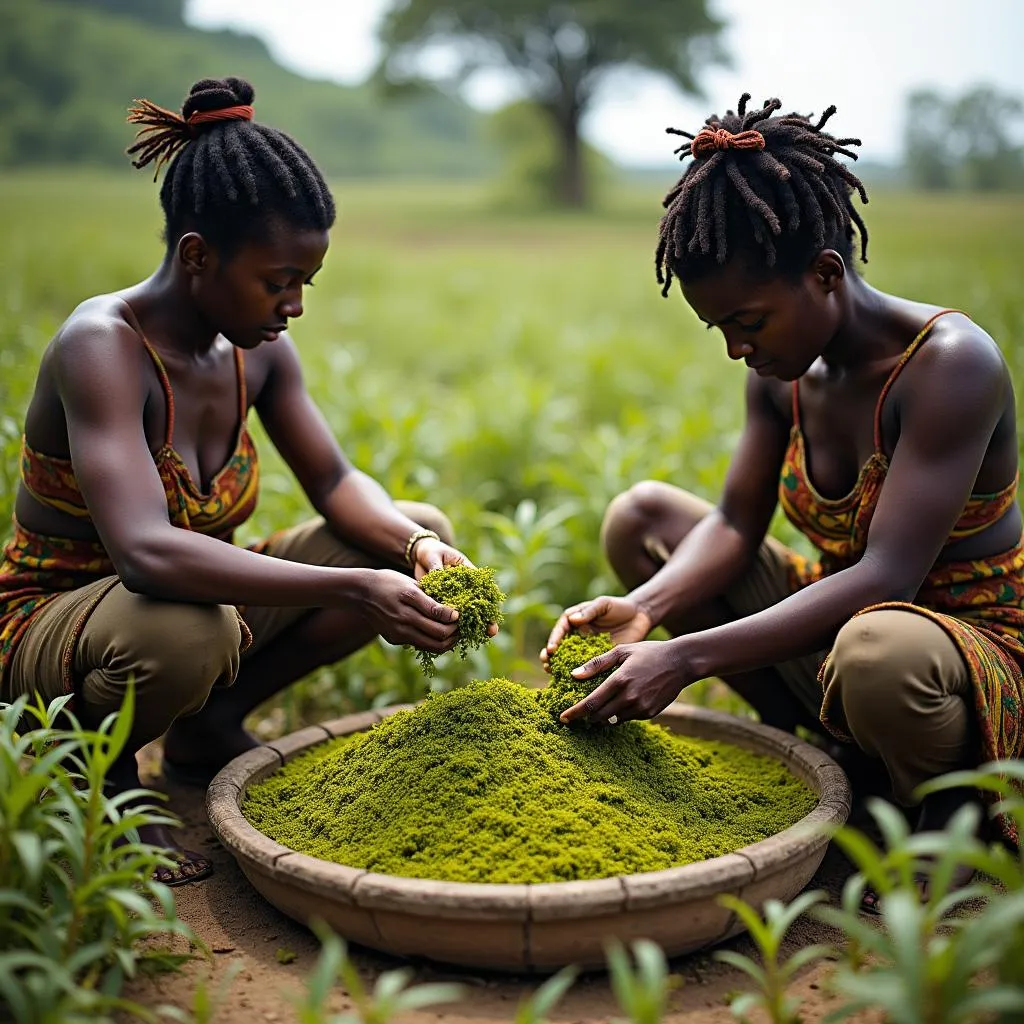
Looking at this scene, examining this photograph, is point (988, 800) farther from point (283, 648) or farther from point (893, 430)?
point (283, 648)

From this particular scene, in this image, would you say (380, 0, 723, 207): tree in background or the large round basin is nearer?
the large round basin

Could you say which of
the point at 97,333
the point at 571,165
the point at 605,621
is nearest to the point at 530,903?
the point at 605,621

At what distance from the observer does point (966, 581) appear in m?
2.60

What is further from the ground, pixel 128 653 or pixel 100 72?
pixel 100 72

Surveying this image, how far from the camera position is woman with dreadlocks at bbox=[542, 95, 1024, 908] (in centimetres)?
233

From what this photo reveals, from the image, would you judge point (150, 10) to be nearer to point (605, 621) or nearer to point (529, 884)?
point (605, 621)

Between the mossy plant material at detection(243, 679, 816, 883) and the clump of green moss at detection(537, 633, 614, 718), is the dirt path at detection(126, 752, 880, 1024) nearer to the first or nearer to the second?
the mossy plant material at detection(243, 679, 816, 883)

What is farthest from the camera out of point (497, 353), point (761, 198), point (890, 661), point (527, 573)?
point (497, 353)

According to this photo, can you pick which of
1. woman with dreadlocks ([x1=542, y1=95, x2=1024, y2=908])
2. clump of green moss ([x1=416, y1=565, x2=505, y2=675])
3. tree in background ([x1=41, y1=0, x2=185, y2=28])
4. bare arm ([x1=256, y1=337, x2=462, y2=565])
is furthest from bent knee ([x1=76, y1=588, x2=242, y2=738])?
tree in background ([x1=41, y1=0, x2=185, y2=28])

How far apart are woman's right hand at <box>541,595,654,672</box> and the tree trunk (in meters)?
14.1

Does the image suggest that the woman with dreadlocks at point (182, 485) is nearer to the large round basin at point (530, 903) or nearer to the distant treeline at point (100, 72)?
the large round basin at point (530, 903)

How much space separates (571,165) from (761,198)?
1559cm

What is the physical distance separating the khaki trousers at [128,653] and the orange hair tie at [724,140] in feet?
5.14

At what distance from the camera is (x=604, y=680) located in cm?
247
